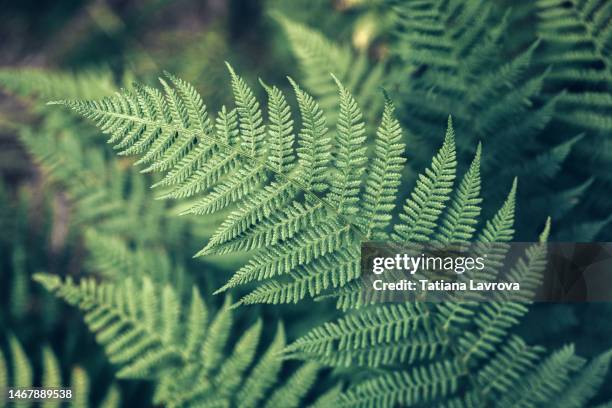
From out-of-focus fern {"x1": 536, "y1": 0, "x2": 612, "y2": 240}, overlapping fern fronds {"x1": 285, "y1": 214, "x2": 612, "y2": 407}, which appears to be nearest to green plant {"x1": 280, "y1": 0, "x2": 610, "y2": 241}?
out-of-focus fern {"x1": 536, "y1": 0, "x2": 612, "y2": 240}

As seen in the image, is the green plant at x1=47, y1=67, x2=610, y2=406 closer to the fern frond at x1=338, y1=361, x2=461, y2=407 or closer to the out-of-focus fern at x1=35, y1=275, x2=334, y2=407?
the fern frond at x1=338, y1=361, x2=461, y2=407

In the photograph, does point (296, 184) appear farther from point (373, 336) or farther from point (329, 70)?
point (329, 70)

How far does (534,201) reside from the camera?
155 centimetres

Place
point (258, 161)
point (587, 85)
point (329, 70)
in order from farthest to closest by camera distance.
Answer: point (329, 70) < point (587, 85) < point (258, 161)

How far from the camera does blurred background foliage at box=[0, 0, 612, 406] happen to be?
1.55m

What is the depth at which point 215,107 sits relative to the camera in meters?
2.26

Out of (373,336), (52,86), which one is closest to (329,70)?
(373,336)

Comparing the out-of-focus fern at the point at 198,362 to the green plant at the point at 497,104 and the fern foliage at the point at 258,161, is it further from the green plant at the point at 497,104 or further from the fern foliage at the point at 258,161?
the green plant at the point at 497,104

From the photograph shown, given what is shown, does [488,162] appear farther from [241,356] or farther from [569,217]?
[241,356]

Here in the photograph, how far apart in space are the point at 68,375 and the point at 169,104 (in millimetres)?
1478

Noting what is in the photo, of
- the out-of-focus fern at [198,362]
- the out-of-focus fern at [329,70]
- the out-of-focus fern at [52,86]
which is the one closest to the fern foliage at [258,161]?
the out-of-focus fern at [198,362]

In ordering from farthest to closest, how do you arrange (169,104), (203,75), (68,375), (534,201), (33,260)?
1. (203,75)
2. (33,260)
3. (68,375)
4. (534,201)
5. (169,104)

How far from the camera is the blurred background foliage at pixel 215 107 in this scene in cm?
155

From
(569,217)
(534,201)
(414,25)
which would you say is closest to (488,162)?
(534,201)
